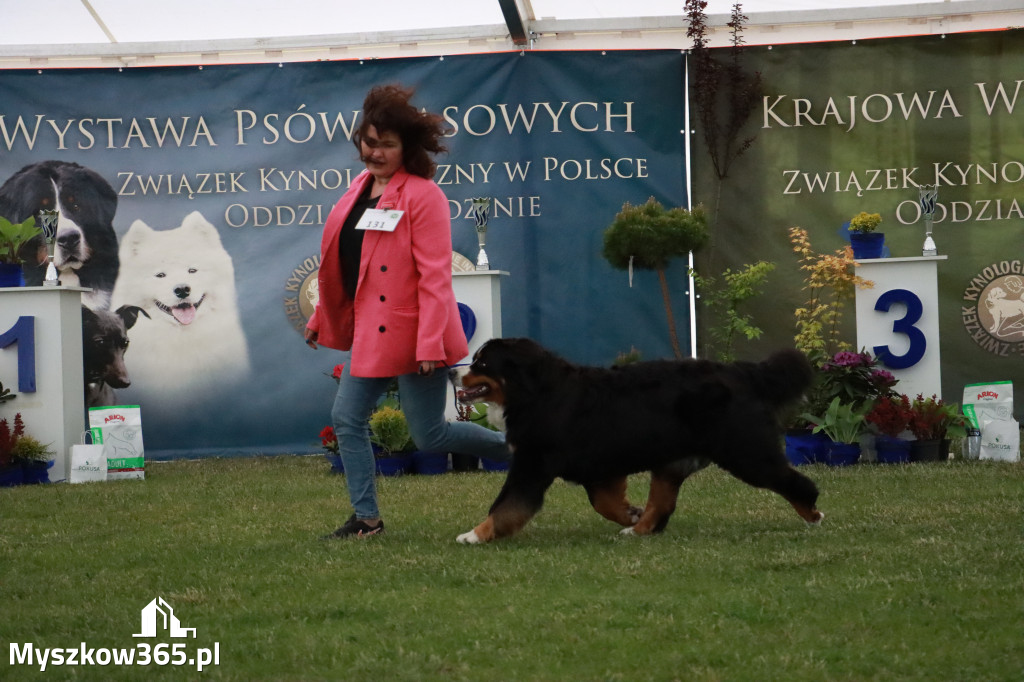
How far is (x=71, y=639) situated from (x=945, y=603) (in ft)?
7.59

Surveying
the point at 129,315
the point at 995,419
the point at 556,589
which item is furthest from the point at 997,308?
the point at 129,315

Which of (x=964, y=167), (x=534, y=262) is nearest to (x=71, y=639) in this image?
(x=534, y=262)

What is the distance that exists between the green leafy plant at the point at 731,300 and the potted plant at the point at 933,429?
146cm

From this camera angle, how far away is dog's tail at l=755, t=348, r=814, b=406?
14.3 ft

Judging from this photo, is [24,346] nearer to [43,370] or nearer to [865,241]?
[43,370]

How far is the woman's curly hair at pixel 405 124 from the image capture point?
14.3 ft

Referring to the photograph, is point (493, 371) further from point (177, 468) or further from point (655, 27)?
point (655, 27)

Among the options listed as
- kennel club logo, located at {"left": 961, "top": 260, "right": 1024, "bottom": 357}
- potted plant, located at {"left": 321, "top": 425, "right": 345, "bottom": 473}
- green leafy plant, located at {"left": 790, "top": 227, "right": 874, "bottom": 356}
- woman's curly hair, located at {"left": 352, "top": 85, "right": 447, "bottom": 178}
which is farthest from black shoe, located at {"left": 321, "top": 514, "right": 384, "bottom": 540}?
kennel club logo, located at {"left": 961, "top": 260, "right": 1024, "bottom": 357}

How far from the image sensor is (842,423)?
22.1 feet

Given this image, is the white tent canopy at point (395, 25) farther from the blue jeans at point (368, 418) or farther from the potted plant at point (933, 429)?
the blue jeans at point (368, 418)

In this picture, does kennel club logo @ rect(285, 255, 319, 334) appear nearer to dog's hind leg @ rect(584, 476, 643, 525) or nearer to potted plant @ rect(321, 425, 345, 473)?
potted plant @ rect(321, 425, 345, 473)

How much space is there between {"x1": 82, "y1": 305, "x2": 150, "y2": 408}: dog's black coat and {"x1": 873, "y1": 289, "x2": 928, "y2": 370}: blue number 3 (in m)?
5.44
